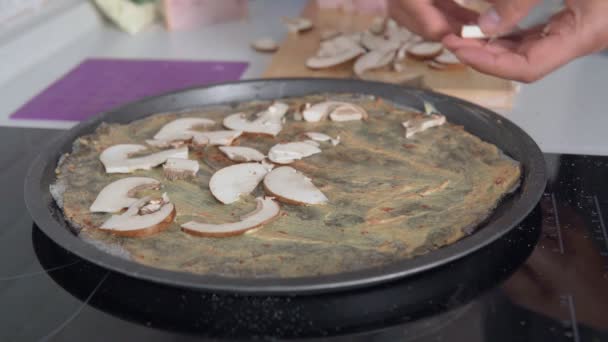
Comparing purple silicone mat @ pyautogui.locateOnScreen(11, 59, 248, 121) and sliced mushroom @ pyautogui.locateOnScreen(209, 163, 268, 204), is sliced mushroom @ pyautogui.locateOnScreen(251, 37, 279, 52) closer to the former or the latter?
purple silicone mat @ pyautogui.locateOnScreen(11, 59, 248, 121)

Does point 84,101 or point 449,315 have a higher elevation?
point 449,315

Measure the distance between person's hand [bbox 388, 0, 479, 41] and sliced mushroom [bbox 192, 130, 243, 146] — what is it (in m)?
0.42

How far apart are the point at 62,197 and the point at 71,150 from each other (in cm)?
18

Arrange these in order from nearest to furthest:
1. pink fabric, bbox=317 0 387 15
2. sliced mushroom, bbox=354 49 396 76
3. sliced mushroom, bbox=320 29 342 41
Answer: sliced mushroom, bbox=354 49 396 76 < sliced mushroom, bbox=320 29 342 41 < pink fabric, bbox=317 0 387 15

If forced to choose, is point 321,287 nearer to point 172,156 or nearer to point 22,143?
point 172,156

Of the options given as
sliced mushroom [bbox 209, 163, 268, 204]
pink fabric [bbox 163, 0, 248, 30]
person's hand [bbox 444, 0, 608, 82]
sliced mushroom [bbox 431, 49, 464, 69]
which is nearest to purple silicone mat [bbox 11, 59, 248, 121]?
pink fabric [bbox 163, 0, 248, 30]

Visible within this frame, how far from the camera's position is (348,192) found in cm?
115

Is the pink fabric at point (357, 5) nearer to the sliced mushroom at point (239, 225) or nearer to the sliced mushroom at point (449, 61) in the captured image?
the sliced mushroom at point (449, 61)

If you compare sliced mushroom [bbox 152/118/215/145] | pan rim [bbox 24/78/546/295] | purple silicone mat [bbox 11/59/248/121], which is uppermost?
pan rim [bbox 24/78/546/295]

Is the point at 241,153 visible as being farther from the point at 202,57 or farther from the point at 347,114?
the point at 202,57

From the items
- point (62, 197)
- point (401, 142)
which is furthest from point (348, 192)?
point (62, 197)

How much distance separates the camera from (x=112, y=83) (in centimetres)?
187

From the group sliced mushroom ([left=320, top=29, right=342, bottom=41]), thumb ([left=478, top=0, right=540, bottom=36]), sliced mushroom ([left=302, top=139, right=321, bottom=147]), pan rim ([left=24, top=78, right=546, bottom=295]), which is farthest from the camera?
sliced mushroom ([left=320, top=29, right=342, bottom=41])

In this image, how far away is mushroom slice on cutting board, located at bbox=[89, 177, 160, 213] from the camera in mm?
1102
